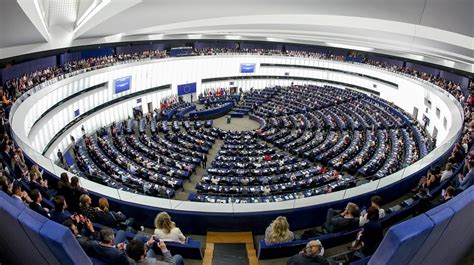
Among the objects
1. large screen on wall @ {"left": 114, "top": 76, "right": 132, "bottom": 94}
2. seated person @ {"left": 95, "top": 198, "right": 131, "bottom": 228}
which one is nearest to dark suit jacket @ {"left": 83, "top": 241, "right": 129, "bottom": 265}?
seated person @ {"left": 95, "top": 198, "right": 131, "bottom": 228}

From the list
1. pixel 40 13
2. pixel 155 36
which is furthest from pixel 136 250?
pixel 155 36

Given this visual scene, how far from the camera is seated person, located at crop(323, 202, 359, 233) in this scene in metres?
6.35

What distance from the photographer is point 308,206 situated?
7.53 m

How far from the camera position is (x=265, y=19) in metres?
19.7

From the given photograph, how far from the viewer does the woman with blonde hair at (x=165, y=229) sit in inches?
221

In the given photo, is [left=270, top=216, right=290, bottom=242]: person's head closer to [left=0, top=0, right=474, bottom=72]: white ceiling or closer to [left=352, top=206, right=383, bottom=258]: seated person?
[left=352, top=206, right=383, bottom=258]: seated person

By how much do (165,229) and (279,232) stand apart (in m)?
2.11

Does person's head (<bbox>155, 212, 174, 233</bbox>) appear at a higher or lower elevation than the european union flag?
higher

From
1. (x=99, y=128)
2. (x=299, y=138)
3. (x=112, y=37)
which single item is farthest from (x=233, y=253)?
(x=112, y=37)

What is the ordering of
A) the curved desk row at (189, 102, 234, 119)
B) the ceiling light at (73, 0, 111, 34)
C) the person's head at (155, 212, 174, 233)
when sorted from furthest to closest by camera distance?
the curved desk row at (189, 102, 234, 119), the ceiling light at (73, 0, 111, 34), the person's head at (155, 212, 174, 233)

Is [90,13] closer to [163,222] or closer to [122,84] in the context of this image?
[122,84]

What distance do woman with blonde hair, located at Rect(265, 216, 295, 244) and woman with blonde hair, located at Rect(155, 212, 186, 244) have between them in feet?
5.54

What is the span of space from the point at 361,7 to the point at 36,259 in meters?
14.2

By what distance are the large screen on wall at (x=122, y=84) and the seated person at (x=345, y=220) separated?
85.1 ft
